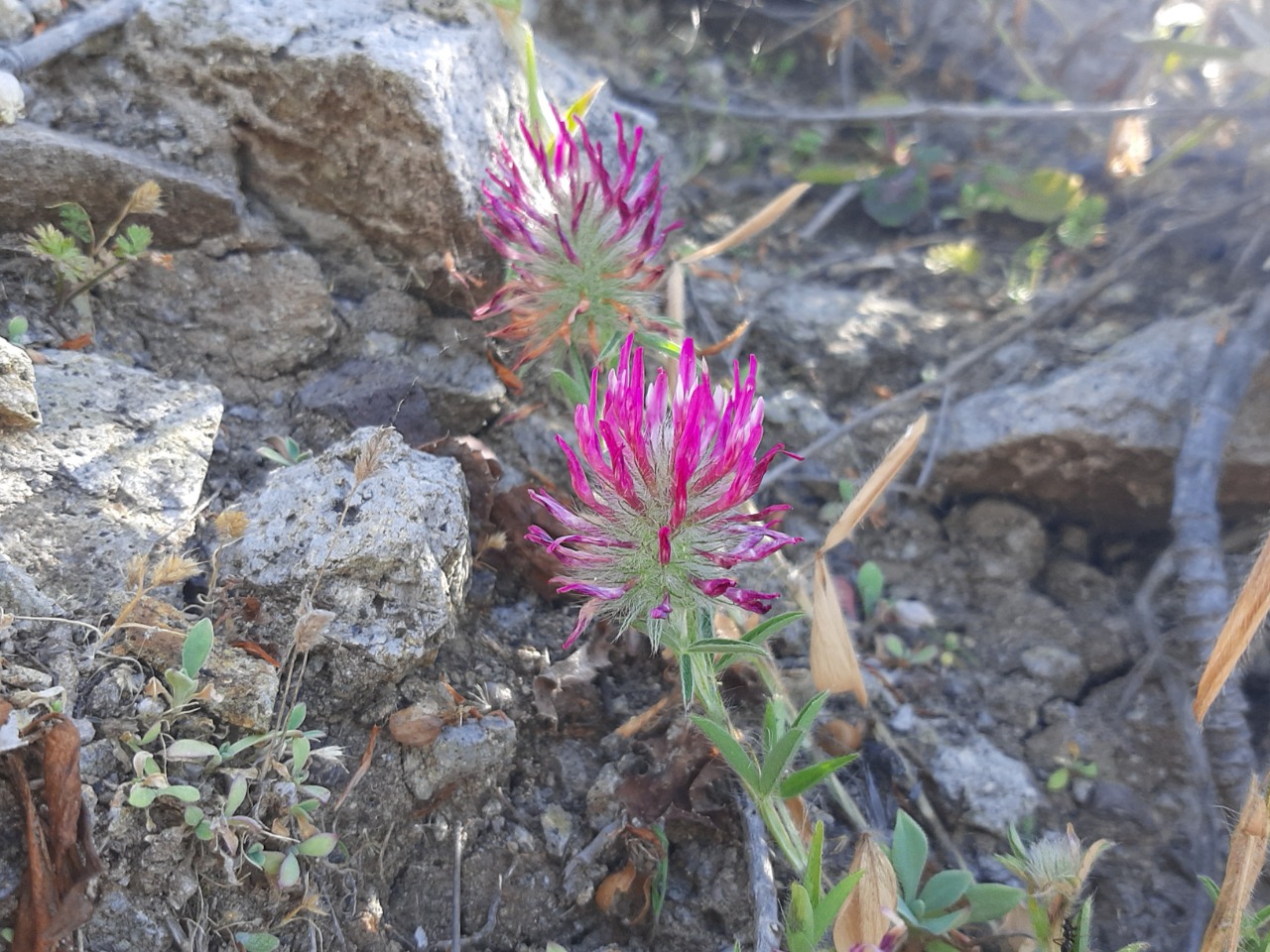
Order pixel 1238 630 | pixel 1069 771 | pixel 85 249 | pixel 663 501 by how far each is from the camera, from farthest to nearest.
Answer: pixel 1069 771
pixel 85 249
pixel 1238 630
pixel 663 501

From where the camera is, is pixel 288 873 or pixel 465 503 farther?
pixel 465 503

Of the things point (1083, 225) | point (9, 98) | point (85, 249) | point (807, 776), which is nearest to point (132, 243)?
point (85, 249)

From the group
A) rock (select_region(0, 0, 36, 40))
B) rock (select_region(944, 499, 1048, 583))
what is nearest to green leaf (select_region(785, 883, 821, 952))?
rock (select_region(944, 499, 1048, 583))

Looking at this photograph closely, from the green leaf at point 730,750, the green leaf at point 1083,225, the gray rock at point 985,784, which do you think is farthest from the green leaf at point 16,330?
the green leaf at point 1083,225

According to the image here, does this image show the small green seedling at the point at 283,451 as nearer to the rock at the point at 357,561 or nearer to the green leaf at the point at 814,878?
the rock at the point at 357,561

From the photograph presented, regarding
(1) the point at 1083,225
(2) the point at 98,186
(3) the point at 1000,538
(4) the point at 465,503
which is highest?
(1) the point at 1083,225

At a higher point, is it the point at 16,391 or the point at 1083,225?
the point at 1083,225

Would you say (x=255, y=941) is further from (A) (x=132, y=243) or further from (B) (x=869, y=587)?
(B) (x=869, y=587)
